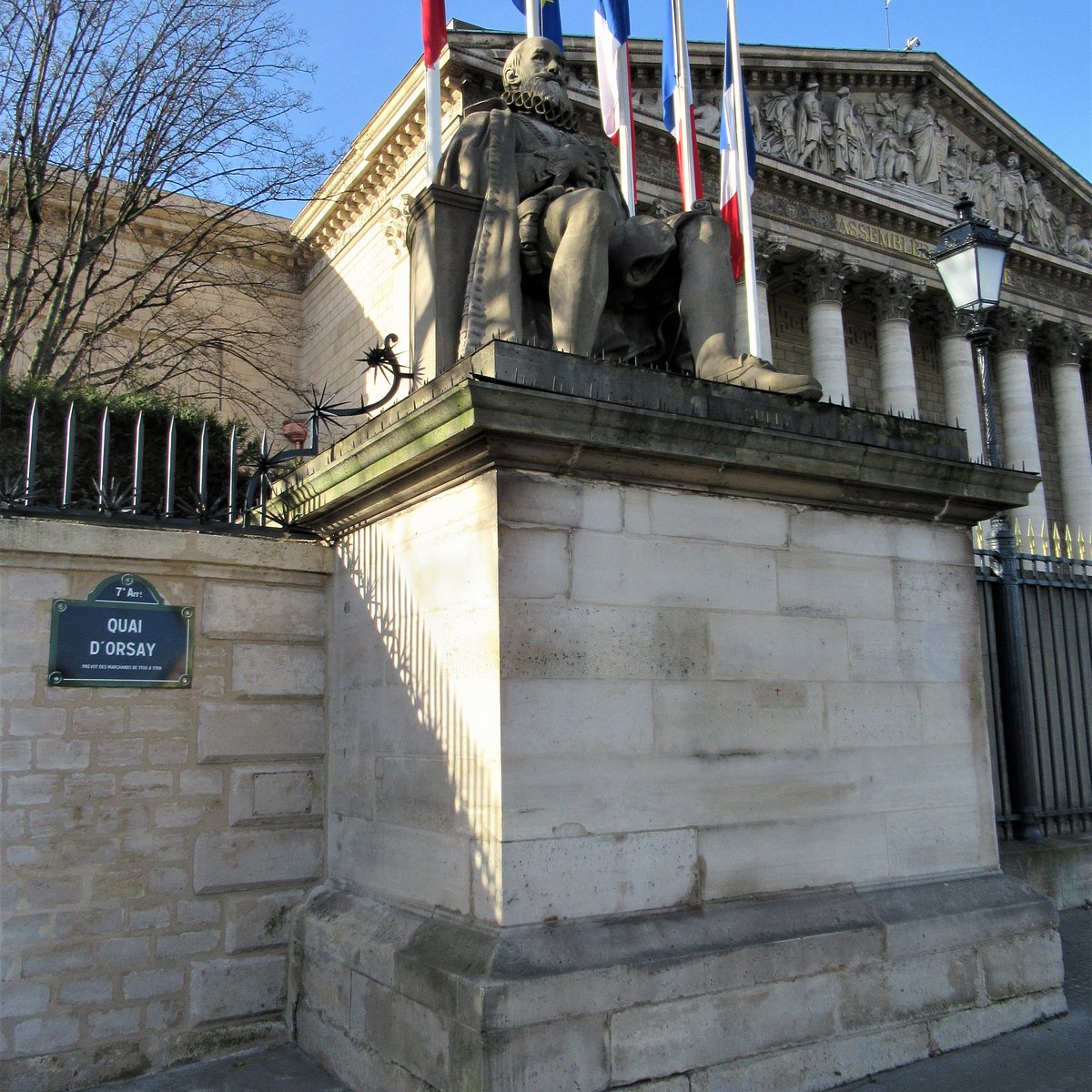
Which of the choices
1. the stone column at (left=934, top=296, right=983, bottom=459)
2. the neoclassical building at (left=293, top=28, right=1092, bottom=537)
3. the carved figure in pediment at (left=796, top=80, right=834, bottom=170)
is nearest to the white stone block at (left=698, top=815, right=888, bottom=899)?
the neoclassical building at (left=293, top=28, right=1092, bottom=537)

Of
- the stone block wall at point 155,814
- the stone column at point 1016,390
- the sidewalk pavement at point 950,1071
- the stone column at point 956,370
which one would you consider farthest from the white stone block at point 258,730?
the stone column at point 1016,390

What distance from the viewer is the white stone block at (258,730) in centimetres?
528

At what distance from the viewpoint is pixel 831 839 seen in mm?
4883

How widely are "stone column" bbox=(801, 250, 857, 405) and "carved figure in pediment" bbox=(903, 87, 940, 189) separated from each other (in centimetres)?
531

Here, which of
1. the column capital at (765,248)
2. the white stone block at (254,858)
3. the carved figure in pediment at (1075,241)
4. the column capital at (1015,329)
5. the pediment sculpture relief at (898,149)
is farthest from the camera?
the carved figure in pediment at (1075,241)

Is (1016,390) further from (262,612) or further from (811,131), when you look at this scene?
(262,612)

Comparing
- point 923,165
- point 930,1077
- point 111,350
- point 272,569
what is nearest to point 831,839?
point 930,1077

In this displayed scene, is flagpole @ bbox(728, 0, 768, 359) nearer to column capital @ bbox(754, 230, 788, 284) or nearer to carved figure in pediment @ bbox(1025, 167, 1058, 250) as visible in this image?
column capital @ bbox(754, 230, 788, 284)

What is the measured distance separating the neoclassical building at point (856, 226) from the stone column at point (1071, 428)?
0.20ft

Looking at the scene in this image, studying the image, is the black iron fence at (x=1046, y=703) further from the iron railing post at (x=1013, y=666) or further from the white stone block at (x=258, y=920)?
the white stone block at (x=258, y=920)

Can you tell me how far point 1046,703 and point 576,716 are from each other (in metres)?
5.07

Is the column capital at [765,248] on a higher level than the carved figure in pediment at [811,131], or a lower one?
lower

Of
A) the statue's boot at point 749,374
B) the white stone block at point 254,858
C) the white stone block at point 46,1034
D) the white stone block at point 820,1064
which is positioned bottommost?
the white stone block at point 820,1064

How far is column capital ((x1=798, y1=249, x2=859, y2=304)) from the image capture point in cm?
2870
